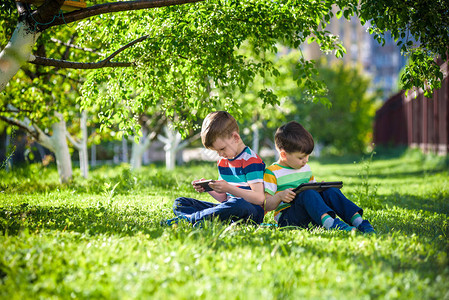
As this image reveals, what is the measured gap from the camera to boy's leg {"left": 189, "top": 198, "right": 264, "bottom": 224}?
392 cm

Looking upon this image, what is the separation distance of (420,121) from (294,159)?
58.8 feet

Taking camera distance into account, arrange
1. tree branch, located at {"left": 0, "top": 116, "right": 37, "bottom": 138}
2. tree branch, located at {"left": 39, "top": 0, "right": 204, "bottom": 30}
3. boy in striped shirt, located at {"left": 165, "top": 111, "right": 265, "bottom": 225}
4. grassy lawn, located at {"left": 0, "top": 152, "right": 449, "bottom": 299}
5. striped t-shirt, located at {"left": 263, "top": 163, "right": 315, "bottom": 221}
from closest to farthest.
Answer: grassy lawn, located at {"left": 0, "top": 152, "right": 449, "bottom": 299} → boy in striped shirt, located at {"left": 165, "top": 111, "right": 265, "bottom": 225} → striped t-shirt, located at {"left": 263, "top": 163, "right": 315, "bottom": 221} → tree branch, located at {"left": 39, "top": 0, "right": 204, "bottom": 30} → tree branch, located at {"left": 0, "top": 116, "right": 37, "bottom": 138}

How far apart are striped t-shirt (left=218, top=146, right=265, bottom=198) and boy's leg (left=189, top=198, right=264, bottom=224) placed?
7.2 inches

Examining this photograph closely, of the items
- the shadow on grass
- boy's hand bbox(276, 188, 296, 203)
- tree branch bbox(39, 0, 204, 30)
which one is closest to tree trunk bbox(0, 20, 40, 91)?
tree branch bbox(39, 0, 204, 30)

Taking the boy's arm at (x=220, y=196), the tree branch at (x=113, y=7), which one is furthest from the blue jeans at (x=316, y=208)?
the tree branch at (x=113, y=7)

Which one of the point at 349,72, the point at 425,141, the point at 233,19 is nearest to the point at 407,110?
the point at 425,141

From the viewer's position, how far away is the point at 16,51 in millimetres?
4227

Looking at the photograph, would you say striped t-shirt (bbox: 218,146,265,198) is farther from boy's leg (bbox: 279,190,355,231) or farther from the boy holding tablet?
boy's leg (bbox: 279,190,355,231)

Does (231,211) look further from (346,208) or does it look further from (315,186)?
(346,208)

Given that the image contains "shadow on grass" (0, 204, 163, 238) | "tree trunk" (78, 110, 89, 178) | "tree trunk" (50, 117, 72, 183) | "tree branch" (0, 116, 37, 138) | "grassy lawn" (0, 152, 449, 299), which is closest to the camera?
"grassy lawn" (0, 152, 449, 299)

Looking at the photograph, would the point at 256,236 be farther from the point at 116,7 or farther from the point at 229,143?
the point at 116,7

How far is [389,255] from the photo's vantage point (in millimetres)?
2916

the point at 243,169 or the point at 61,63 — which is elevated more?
the point at 61,63

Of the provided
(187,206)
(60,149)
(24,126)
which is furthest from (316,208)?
(24,126)
